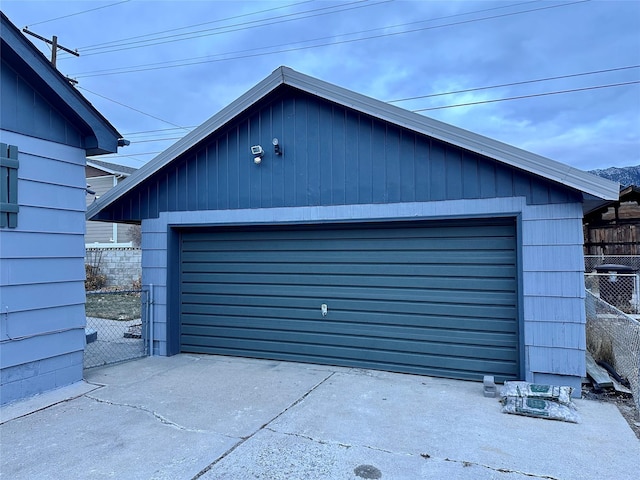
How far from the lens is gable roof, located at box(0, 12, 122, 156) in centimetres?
412

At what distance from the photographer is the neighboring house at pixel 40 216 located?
13.9 ft

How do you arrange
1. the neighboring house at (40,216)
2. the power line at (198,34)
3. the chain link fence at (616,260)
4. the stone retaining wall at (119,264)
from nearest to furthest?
the neighboring house at (40,216) < the chain link fence at (616,260) < the power line at (198,34) < the stone retaining wall at (119,264)

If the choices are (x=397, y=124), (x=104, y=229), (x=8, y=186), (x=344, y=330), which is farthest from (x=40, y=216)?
(x=104, y=229)

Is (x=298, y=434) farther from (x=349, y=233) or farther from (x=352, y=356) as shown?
(x=349, y=233)

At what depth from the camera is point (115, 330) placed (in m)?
8.48

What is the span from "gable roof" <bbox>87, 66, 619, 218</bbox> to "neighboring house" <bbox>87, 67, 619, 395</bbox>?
17mm

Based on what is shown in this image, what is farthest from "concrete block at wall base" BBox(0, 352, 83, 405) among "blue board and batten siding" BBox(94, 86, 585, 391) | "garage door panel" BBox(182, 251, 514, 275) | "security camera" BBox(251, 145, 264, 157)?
"security camera" BBox(251, 145, 264, 157)

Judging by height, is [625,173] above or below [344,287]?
above

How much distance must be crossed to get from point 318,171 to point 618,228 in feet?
33.0

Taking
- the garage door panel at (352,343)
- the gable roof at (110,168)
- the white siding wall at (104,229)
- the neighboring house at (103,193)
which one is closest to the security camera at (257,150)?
the garage door panel at (352,343)

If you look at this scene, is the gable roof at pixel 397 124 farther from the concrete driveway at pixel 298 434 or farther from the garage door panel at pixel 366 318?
the concrete driveway at pixel 298 434

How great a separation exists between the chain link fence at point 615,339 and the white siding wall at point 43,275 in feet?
20.2

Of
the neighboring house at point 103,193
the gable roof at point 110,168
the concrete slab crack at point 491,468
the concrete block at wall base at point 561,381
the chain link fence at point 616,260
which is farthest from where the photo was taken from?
the neighboring house at point 103,193

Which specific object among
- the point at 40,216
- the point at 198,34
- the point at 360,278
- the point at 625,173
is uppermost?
the point at 625,173
